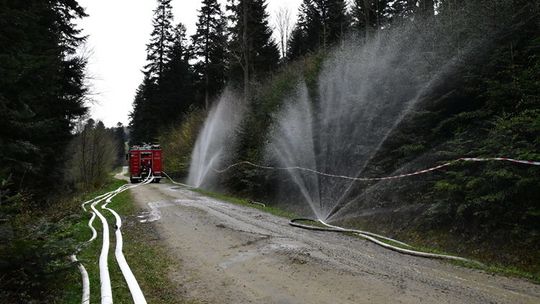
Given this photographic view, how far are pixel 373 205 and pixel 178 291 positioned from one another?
22.7ft

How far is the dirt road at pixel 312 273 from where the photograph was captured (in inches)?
200

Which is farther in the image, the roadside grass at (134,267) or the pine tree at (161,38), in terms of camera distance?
the pine tree at (161,38)

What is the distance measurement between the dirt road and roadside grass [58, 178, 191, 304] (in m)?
0.27

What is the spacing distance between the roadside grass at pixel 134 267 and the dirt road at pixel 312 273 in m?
0.27

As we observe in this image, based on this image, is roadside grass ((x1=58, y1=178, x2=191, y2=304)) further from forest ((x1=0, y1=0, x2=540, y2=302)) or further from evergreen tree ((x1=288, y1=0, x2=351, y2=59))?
evergreen tree ((x1=288, y1=0, x2=351, y2=59))

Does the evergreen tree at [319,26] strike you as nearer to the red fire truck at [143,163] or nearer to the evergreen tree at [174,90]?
the evergreen tree at [174,90]

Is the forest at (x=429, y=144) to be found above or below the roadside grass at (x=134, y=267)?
above

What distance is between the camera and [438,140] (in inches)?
401

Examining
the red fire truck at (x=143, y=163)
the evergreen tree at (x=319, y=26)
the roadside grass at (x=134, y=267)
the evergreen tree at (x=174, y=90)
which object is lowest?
the roadside grass at (x=134, y=267)

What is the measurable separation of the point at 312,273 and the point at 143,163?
27.6 meters

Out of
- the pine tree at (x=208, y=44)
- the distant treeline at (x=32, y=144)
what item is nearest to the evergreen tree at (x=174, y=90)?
the pine tree at (x=208, y=44)

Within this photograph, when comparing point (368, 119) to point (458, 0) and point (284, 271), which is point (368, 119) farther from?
point (284, 271)

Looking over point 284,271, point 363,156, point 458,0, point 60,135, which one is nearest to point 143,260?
point 284,271

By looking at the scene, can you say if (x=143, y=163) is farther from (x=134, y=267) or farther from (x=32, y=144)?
(x=134, y=267)
